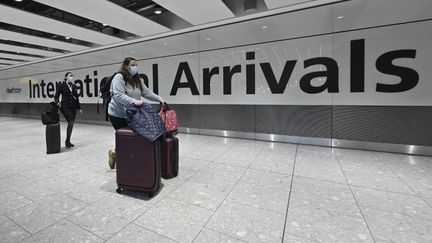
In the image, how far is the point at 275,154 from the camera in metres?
3.96

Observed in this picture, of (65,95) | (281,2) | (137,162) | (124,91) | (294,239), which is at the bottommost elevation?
(294,239)

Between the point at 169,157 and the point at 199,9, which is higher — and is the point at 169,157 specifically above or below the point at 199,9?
below

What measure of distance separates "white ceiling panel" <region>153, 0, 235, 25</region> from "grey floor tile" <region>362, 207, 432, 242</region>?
436 cm

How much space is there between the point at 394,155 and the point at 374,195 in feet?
7.44

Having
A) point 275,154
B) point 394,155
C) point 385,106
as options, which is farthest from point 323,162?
point 385,106

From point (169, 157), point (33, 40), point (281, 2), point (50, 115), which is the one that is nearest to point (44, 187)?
point (169, 157)

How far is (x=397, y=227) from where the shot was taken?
1.65 meters

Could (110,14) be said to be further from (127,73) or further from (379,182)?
(379,182)

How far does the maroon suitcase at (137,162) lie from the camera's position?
2.10m

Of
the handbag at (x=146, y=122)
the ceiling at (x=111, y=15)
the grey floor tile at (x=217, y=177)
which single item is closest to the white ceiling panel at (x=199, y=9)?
the ceiling at (x=111, y=15)

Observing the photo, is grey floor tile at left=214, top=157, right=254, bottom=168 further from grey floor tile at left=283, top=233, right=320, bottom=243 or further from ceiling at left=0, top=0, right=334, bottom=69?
ceiling at left=0, top=0, right=334, bottom=69

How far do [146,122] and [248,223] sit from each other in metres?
1.37

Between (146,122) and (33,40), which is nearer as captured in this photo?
(146,122)

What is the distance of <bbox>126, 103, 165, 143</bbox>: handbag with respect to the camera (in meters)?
2.04
